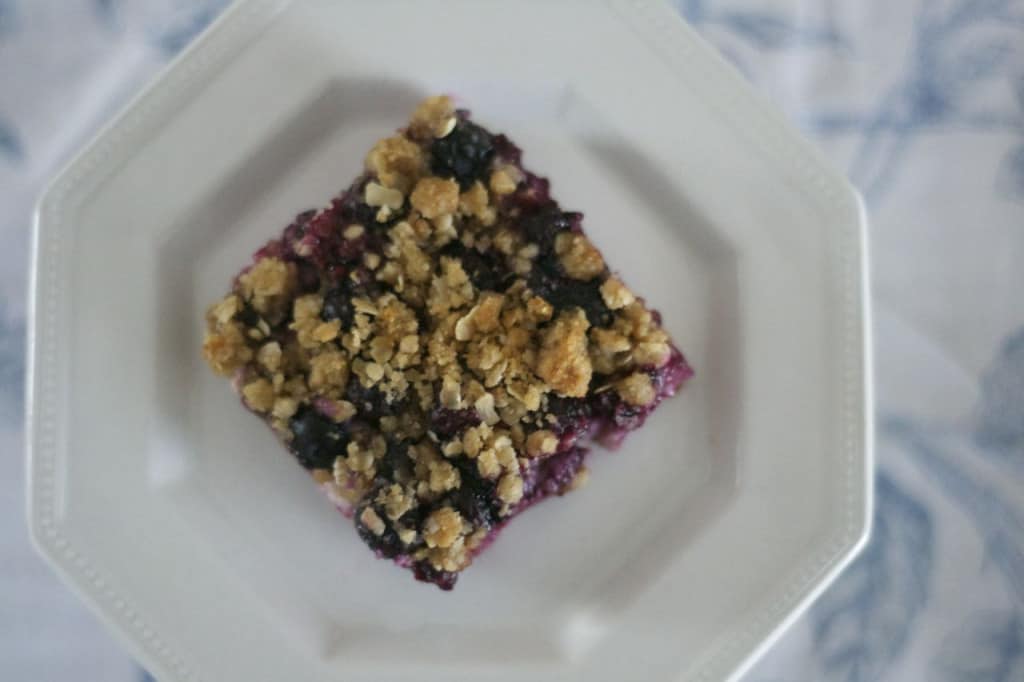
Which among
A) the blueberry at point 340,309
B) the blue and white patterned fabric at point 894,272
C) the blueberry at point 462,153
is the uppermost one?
the blueberry at point 462,153

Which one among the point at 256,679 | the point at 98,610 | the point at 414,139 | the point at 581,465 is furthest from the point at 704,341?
the point at 98,610

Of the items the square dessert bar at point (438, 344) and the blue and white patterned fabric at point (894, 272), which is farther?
the blue and white patterned fabric at point (894, 272)

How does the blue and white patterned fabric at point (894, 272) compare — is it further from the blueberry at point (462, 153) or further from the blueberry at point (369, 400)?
the blueberry at point (369, 400)

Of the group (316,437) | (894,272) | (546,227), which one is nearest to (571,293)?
(546,227)

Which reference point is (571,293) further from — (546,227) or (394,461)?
(394,461)

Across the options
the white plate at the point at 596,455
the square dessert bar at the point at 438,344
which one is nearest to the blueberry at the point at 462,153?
the square dessert bar at the point at 438,344

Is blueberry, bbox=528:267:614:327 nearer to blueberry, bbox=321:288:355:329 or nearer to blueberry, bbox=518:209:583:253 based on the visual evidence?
blueberry, bbox=518:209:583:253

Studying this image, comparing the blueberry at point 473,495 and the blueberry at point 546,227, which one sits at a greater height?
the blueberry at point 546,227

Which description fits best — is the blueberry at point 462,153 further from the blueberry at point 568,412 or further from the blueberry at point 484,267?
the blueberry at point 568,412
